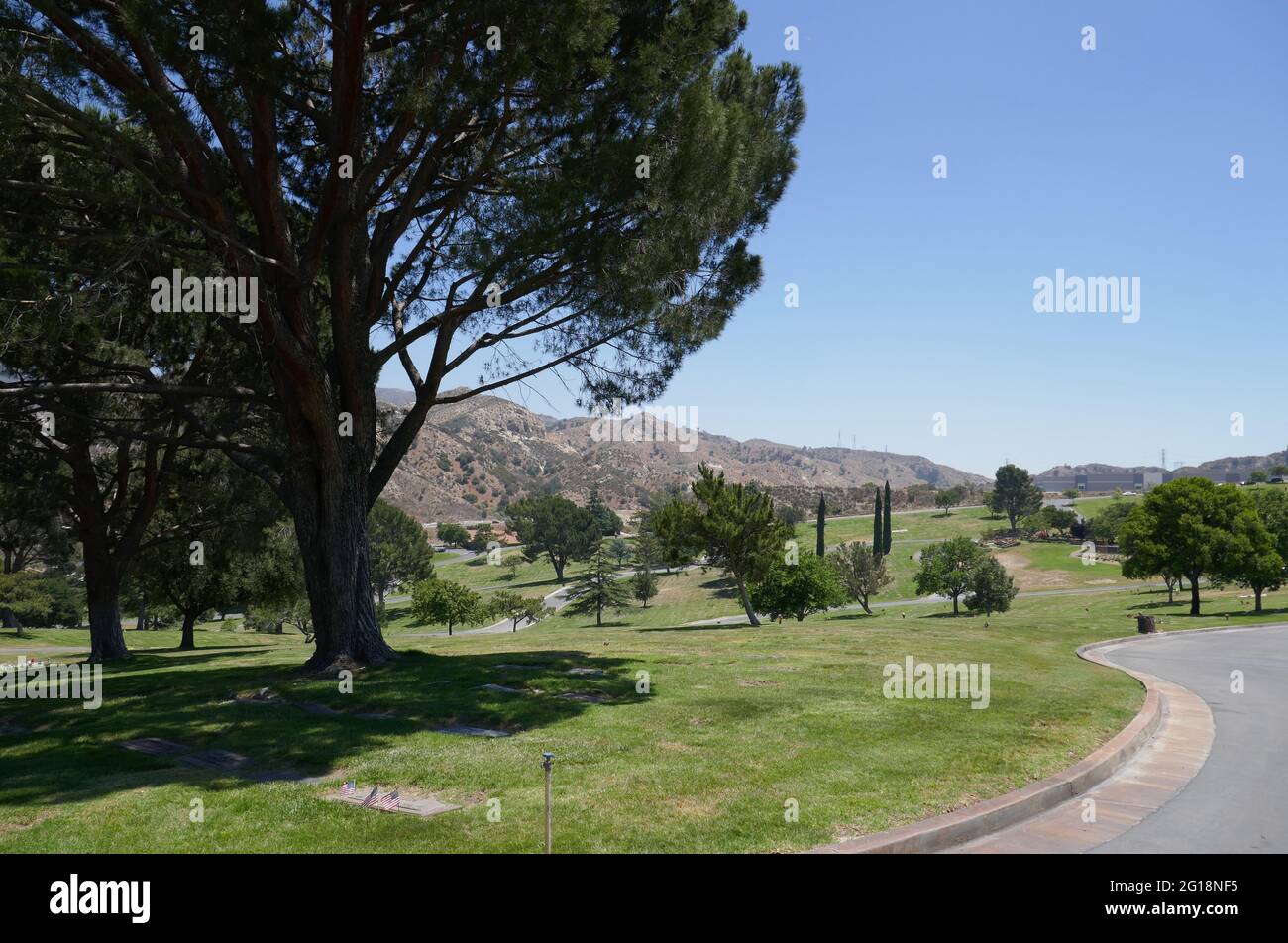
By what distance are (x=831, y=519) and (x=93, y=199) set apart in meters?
133

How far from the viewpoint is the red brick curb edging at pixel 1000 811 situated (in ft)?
19.9

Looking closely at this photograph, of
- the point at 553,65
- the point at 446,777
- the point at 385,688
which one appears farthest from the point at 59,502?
the point at 446,777

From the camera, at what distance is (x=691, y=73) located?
14.6 meters

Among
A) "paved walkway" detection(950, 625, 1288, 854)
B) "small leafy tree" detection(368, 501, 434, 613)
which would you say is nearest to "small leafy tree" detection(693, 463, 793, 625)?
"paved walkway" detection(950, 625, 1288, 854)

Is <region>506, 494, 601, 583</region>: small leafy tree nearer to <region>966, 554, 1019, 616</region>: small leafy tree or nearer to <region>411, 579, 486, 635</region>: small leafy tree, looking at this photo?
<region>411, 579, 486, 635</region>: small leafy tree

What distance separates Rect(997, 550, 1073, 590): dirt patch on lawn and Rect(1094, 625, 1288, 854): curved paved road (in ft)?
183

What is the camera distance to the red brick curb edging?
6.06 metres

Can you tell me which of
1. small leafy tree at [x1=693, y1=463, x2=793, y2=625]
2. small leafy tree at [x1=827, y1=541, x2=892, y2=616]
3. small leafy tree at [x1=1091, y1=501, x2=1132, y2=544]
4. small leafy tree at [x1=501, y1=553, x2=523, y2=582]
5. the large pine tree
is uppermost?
the large pine tree

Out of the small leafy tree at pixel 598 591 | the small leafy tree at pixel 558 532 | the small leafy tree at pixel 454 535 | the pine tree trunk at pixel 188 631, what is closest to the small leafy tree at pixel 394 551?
the small leafy tree at pixel 558 532

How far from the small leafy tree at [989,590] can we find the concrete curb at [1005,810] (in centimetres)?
4540

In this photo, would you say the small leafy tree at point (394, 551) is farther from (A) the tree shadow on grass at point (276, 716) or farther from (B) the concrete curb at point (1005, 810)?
(B) the concrete curb at point (1005, 810)

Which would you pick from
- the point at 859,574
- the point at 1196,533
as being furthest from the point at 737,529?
the point at 859,574

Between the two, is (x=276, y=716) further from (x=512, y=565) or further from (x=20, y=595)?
(x=512, y=565)
